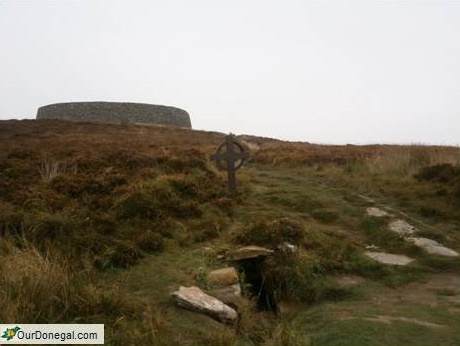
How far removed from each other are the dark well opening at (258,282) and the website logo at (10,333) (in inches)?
129

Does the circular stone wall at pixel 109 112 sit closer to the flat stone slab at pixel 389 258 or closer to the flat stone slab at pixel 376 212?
the flat stone slab at pixel 376 212

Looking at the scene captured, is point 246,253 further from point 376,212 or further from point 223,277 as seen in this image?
point 376,212

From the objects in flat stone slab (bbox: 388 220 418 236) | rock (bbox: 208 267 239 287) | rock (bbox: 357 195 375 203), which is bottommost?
rock (bbox: 208 267 239 287)

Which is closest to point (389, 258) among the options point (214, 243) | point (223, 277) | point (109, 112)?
point (214, 243)

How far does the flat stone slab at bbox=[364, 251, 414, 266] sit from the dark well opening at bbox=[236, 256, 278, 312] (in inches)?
79.9

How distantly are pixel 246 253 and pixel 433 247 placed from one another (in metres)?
3.52

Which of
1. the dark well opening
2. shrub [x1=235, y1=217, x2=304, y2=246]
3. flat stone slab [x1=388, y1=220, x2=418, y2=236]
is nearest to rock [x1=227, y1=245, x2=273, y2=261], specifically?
the dark well opening

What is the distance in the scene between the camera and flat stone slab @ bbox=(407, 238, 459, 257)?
8547mm

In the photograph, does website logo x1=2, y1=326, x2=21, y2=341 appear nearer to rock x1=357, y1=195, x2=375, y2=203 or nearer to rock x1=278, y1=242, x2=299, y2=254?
rock x1=278, y1=242, x2=299, y2=254

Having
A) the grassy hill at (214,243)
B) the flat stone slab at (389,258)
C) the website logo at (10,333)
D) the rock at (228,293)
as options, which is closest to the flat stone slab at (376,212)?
the grassy hill at (214,243)

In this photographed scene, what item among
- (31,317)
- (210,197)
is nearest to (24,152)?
(210,197)

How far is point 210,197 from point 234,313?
5363mm

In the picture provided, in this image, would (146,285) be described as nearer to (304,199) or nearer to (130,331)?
(130,331)

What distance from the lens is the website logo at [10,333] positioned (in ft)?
15.3
